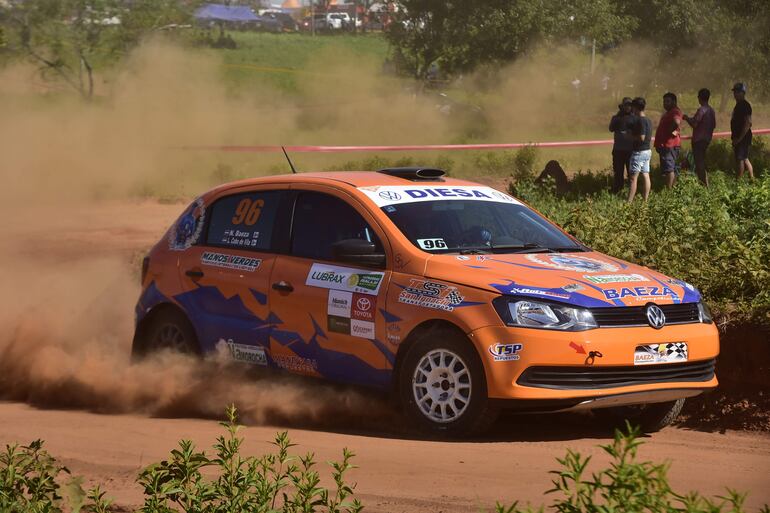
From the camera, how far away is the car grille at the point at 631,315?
7258mm

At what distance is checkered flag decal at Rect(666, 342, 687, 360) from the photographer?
7480mm

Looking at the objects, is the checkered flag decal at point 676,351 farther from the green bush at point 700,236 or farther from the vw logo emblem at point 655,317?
the green bush at point 700,236

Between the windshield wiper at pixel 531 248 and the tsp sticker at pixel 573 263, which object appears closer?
the tsp sticker at pixel 573 263

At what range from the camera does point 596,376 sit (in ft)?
23.8

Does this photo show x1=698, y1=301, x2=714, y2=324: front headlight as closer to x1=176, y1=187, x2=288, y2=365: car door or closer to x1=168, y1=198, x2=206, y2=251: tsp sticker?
x1=176, y1=187, x2=288, y2=365: car door

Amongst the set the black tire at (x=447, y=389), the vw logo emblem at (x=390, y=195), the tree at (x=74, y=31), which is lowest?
the black tire at (x=447, y=389)

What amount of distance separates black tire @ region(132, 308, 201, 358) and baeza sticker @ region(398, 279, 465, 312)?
200 centimetres

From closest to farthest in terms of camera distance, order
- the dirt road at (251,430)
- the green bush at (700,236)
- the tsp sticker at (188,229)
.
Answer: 1. the dirt road at (251,430)
2. the tsp sticker at (188,229)
3. the green bush at (700,236)

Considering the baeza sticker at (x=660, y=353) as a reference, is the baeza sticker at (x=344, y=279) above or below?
above

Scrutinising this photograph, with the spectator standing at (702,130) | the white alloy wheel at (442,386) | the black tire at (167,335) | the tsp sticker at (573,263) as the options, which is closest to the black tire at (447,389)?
the white alloy wheel at (442,386)

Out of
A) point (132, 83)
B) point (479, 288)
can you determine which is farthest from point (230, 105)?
point (479, 288)

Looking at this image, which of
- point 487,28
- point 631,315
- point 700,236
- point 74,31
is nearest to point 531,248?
point 631,315

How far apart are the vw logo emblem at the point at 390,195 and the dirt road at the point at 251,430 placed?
1.29m

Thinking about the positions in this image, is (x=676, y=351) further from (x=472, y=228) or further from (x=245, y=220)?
(x=245, y=220)
